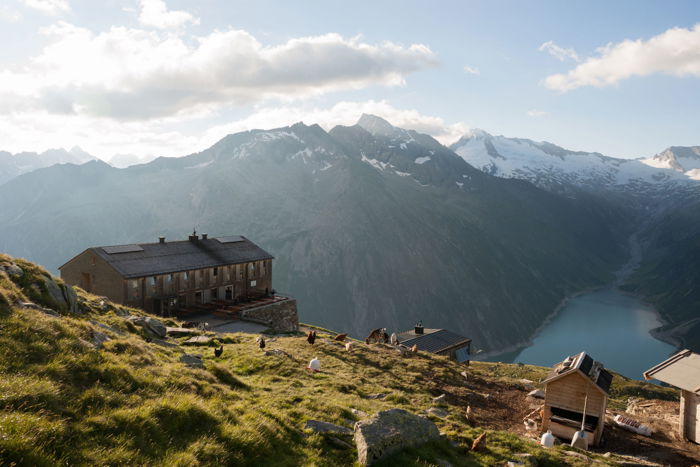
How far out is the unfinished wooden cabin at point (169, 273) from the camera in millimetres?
55844

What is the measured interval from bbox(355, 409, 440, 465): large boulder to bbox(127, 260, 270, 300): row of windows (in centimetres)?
5017

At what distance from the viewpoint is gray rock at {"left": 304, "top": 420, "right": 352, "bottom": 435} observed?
593 inches

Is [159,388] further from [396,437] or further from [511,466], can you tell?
[511,466]

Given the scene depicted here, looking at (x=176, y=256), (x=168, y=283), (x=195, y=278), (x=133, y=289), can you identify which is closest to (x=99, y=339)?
(x=133, y=289)

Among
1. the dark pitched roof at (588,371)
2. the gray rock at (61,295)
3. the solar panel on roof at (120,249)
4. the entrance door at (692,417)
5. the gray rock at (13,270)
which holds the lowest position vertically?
the entrance door at (692,417)

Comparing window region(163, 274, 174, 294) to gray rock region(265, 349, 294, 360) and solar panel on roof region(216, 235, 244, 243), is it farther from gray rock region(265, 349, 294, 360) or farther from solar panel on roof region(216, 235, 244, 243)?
gray rock region(265, 349, 294, 360)

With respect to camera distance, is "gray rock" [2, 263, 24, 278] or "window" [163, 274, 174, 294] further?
"window" [163, 274, 174, 294]

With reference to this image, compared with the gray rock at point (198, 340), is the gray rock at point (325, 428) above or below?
above

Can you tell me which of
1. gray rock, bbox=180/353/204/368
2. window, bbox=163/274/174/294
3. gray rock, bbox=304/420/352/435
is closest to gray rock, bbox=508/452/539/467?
gray rock, bbox=304/420/352/435

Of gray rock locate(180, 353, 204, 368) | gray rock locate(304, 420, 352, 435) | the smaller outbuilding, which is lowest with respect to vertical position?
the smaller outbuilding

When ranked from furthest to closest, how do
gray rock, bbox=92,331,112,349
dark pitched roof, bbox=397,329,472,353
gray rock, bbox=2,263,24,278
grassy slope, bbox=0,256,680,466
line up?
dark pitched roof, bbox=397,329,472,353, gray rock, bbox=2,263,24,278, gray rock, bbox=92,331,112,349, grassy slope, bbox=0,256,680,466

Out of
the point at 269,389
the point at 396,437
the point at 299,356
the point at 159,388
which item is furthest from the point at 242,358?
the point at 396,437

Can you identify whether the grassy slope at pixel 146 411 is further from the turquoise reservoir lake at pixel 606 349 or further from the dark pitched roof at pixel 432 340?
the turquoise reservoir lake at pixel 606 349

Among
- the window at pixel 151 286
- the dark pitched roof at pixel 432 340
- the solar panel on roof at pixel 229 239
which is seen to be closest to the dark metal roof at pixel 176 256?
the solar panel on roof at pixel 229 239
